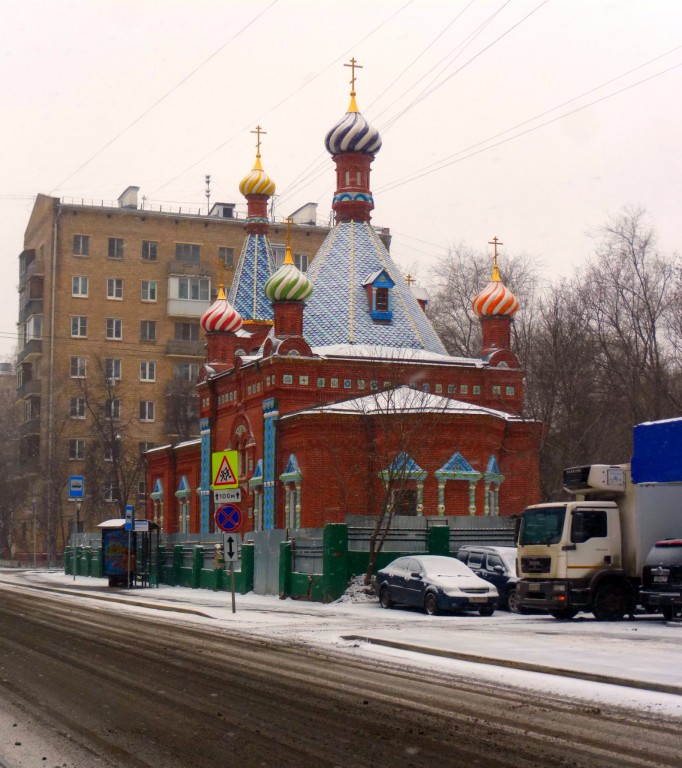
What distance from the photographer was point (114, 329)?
76.7 metres

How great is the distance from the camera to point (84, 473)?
2864 inches

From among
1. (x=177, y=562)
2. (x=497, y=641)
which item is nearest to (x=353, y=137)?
(x=177, y=562)

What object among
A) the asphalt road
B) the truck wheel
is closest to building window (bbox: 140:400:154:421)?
the truck wheel

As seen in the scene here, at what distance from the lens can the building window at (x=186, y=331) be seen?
7831 centimetres

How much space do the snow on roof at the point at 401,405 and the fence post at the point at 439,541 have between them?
554 cm

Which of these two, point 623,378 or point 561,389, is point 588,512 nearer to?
point 623,378

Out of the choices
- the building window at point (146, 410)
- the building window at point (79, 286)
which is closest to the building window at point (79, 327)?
the building window at point (79, 286)

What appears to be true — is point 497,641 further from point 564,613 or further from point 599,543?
point 599,543

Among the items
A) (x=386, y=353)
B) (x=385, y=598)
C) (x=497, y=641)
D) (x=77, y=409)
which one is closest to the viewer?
(x=497, y=641)

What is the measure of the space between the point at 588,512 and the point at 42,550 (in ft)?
181

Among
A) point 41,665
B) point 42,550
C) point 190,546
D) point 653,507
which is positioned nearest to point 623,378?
point 190,546

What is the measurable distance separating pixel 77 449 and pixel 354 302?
116 ft

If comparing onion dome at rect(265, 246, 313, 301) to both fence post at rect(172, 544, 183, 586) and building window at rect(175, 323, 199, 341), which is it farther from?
building window at rect(175, 323, 199, 341)

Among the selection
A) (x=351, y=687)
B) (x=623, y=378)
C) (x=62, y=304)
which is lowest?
(x=351, y=687)
